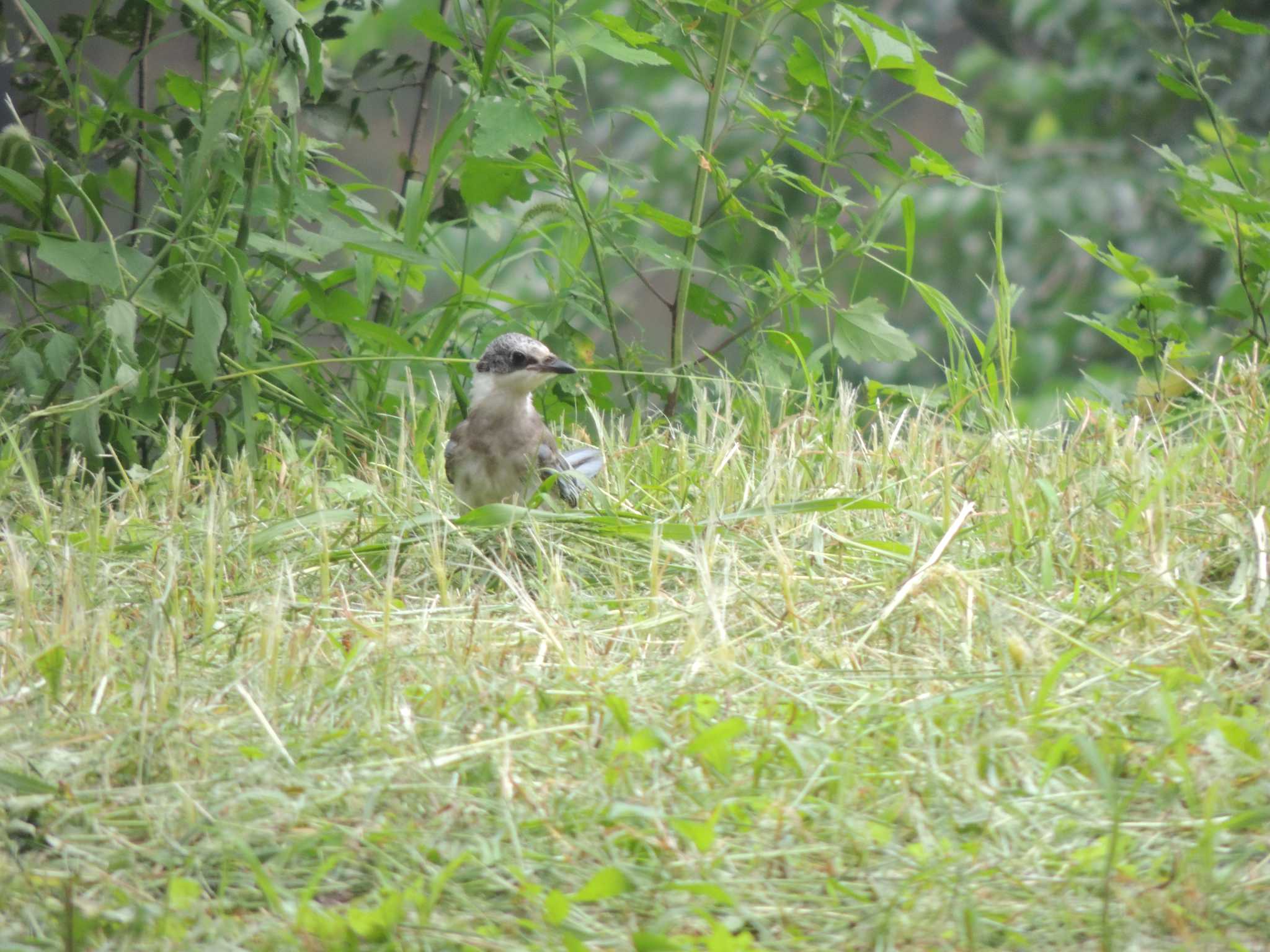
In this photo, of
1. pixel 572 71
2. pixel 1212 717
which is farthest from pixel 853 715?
pixel 572 71

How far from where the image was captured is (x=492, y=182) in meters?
4.48

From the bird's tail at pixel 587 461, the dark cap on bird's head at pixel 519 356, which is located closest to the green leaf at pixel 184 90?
the dark cap on bird's head at pixel 519 356

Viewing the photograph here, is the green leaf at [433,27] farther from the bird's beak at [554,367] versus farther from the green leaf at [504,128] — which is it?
the bird's beak at [554,367]

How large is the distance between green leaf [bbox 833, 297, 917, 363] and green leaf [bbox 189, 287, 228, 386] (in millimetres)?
1975

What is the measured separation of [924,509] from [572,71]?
5097 millimetres

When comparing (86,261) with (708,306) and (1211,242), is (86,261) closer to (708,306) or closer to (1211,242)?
(708,306)

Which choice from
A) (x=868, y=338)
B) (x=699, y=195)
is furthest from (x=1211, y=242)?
(x=699, y=195)

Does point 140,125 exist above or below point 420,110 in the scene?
below

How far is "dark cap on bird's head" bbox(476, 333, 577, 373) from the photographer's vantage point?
12.5ft

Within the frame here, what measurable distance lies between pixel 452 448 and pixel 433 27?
1.39 meters

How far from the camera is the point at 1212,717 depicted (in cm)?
222

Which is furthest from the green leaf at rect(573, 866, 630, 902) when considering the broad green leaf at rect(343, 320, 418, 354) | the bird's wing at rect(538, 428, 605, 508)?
the broad green leaf at rect(343, 320, 418, 354)

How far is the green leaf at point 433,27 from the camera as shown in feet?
14.0

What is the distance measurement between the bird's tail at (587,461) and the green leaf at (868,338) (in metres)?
1.06
